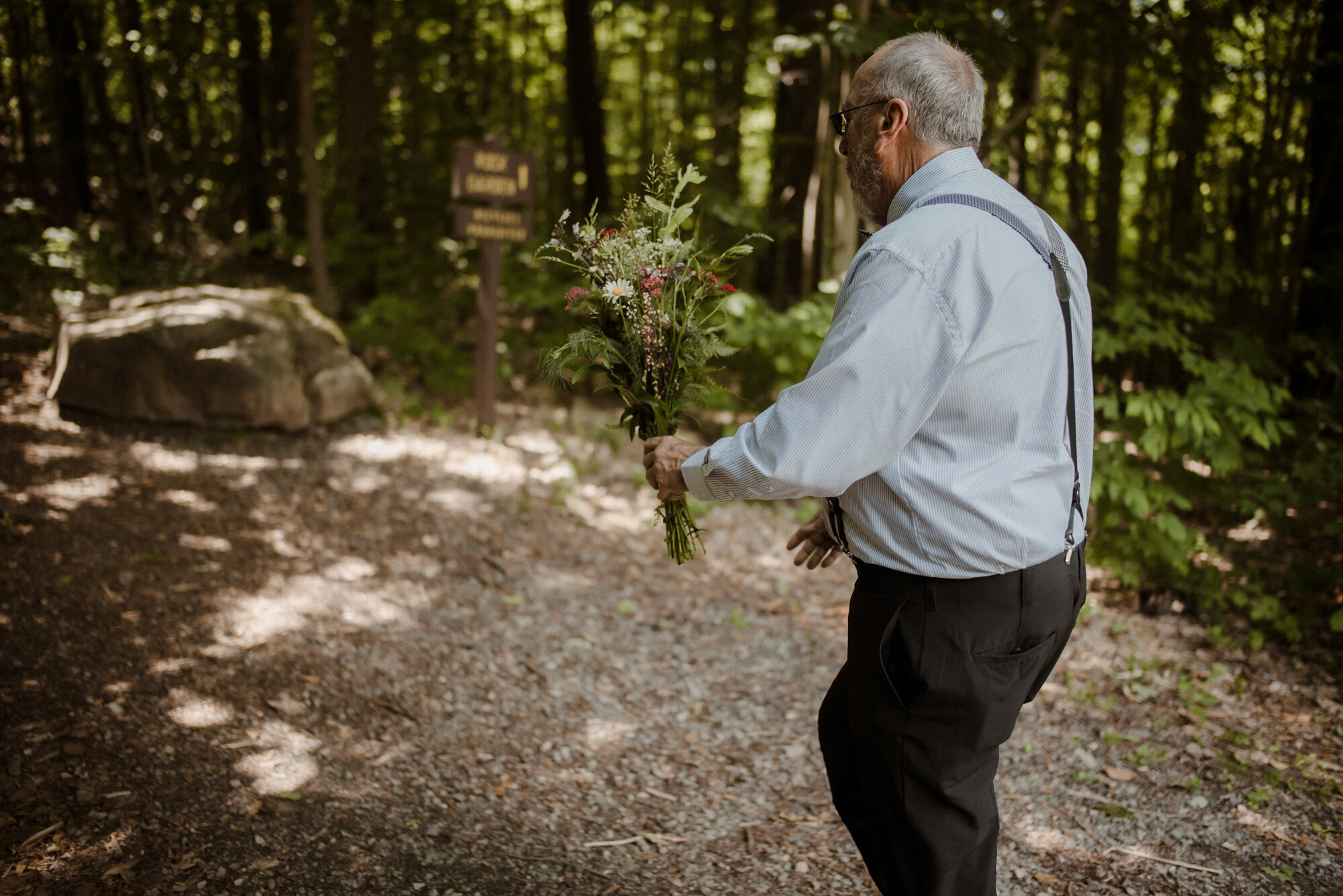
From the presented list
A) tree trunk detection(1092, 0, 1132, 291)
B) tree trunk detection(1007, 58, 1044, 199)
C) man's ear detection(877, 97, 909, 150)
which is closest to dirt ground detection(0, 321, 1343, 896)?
man's ear detection(877, 97, 909, 150)

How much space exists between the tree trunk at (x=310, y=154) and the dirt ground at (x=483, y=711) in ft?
9.91

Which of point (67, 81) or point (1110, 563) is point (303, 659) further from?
point (67, 81)

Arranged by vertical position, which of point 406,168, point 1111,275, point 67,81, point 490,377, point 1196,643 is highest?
point 67,81

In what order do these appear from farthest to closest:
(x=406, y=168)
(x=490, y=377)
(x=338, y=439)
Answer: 1. (x=406, y=168)
2. (x=490, y=377)
3. (x=338, y=439)

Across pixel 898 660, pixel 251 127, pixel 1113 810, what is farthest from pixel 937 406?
pixel 251 127

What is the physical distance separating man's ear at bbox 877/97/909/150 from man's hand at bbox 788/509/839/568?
0.98 meters

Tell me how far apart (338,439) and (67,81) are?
7779mm

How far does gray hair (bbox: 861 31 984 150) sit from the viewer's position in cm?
174

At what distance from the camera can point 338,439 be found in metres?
6.33

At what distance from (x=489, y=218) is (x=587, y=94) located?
475cm

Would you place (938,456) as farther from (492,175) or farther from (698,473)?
(492,175)

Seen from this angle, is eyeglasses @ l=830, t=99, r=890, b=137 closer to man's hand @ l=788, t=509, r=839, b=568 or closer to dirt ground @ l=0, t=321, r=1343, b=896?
man's hand @ l=788, t=509, r=839, b=568

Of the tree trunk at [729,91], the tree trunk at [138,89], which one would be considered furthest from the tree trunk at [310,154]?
the tree trunk at [729,91]

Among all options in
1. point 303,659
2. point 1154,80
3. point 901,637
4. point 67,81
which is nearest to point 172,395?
point 303,659
